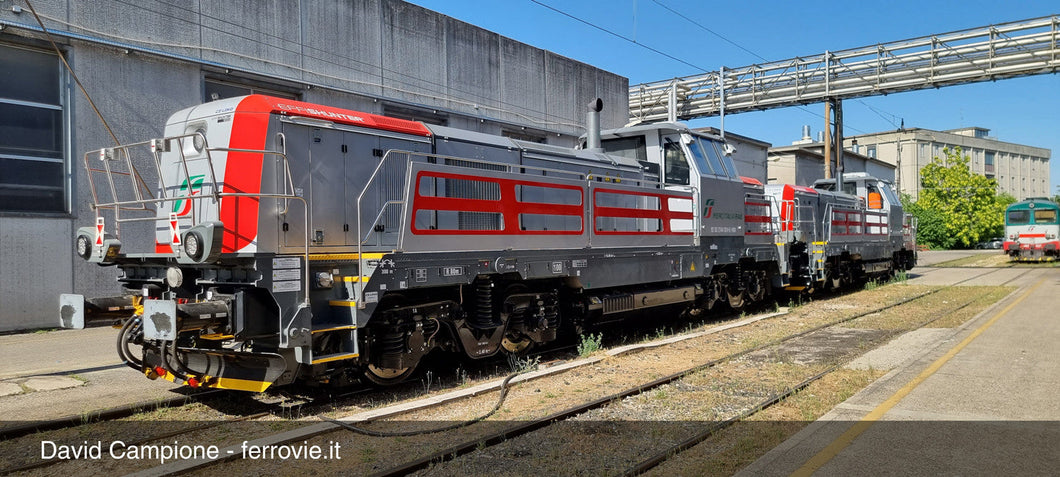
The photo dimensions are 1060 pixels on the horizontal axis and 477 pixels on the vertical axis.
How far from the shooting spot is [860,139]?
75625 millimetres

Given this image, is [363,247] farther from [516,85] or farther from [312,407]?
[516,85]

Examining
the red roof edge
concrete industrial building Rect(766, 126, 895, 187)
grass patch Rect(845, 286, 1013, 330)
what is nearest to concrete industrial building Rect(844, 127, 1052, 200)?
concrete industrial building Rect(766, 126, 895, 187)

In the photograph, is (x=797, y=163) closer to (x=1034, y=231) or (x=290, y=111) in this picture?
(x=1034, y=231)

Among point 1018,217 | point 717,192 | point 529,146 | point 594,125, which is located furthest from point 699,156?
point 1018,217

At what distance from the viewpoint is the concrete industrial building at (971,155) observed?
238 ft

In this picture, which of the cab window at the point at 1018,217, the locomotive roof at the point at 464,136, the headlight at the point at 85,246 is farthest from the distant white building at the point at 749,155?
the headlight at the point at 85,246

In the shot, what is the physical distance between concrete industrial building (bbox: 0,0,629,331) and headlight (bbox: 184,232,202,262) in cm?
802

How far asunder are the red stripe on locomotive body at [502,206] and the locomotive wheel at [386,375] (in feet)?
4.84

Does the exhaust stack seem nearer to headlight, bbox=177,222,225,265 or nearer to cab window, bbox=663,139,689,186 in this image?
cab window, bbox=663,139,689,186

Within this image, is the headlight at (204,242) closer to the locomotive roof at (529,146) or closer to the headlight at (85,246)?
the headlight at (85,246)

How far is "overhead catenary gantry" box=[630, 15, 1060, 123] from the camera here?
73.9 feet

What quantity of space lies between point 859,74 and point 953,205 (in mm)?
30780

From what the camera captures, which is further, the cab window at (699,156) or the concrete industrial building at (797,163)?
the concrete industrial building at (797,163)

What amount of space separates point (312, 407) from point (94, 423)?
1.86 meters
